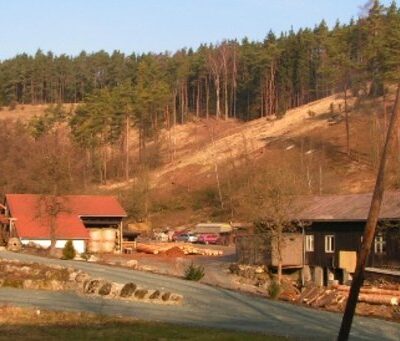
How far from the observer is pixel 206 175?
95.8m

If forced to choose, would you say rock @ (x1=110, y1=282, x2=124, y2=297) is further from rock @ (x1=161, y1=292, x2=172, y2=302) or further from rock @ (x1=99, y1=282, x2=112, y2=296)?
rock @ (x1=161, y1=292, x2=172, y2=302)

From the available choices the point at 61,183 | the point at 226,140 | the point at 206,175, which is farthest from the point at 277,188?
the point at 226,140

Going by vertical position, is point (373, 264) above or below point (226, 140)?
below

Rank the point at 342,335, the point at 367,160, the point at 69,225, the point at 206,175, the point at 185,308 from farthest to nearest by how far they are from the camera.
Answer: the point at 206,175
the point at 367,160
the point at 69,225
the point at 185,308
the point at 342,335

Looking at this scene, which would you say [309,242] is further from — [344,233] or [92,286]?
[92,286]

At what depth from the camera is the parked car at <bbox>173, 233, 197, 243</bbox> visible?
73.7 m

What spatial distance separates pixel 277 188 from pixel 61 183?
1967cm

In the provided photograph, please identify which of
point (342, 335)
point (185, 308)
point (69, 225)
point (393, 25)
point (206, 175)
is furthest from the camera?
point (206, 175)

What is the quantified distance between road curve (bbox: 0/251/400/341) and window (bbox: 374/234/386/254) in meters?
15.2

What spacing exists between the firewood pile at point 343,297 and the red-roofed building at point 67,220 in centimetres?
2593

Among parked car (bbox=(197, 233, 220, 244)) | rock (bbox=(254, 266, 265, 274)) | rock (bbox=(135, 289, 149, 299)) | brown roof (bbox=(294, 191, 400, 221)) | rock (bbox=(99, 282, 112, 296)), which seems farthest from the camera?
parked car (bbox=(197, 233, 220, 244))

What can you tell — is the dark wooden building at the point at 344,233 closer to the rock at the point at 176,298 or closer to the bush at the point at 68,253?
the bush at the point at 68,253

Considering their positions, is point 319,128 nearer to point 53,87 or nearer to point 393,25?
point 393,25

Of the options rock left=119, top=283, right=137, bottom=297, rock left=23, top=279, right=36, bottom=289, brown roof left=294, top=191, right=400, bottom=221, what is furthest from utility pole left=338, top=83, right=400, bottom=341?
brown roof left=294, top=191, right=400, bottom=221
